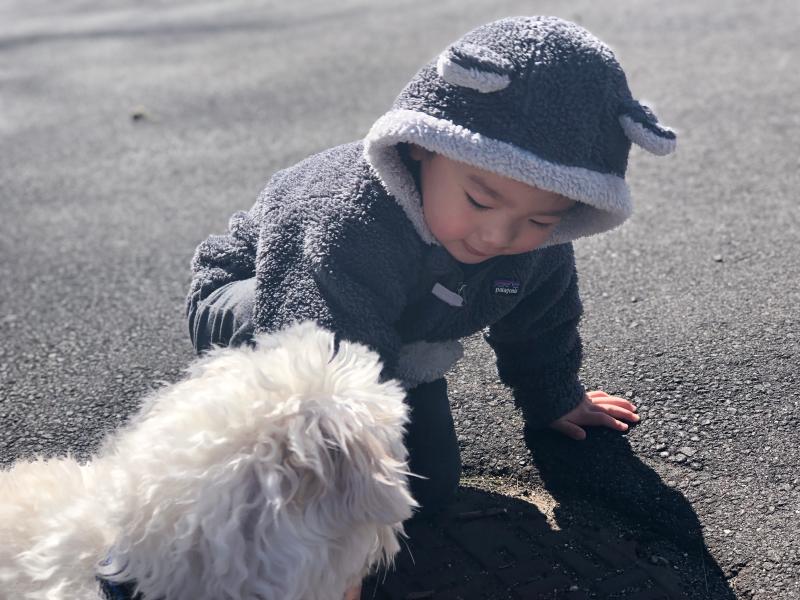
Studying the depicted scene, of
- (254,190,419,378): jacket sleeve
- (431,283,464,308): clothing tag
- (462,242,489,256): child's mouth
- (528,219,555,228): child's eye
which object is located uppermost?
(528,219,555,228): child's eye

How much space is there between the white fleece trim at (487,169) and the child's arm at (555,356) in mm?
322

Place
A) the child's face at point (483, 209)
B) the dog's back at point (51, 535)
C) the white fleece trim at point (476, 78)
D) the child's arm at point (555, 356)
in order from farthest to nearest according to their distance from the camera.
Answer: the child's arm at point (555, 356)
the child's face at point (483, 209)
the white fleece trim at point (476, 78)
the dog's back at point (51, 535)

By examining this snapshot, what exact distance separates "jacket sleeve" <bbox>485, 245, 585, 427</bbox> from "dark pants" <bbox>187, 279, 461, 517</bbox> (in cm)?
31

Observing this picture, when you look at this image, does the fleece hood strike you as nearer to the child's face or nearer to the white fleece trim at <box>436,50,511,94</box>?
the white fleece trim at <box>436,50,511,94</box>

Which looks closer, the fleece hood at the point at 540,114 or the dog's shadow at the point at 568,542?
the fleece hood at the point at 540,114

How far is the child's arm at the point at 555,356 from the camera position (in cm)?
313

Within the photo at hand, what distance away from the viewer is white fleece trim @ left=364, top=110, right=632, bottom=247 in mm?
2414

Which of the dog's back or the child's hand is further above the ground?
the dog's back

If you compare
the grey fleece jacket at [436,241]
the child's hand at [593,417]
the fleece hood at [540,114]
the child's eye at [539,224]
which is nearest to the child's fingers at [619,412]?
the child's hand at [593,417]

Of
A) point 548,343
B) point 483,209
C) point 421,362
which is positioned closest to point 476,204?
point 483,209

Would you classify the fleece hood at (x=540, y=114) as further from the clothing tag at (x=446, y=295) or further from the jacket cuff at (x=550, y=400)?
the jacket cuff at (x=550, y=400)

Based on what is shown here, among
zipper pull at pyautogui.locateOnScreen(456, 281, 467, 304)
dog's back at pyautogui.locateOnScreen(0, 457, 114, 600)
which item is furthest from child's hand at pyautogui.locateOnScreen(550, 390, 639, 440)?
dog's back at pyautogui.locateOnScreen(0, 457, 114, 600)

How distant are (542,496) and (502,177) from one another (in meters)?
1.11

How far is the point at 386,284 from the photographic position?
269 centimetres
